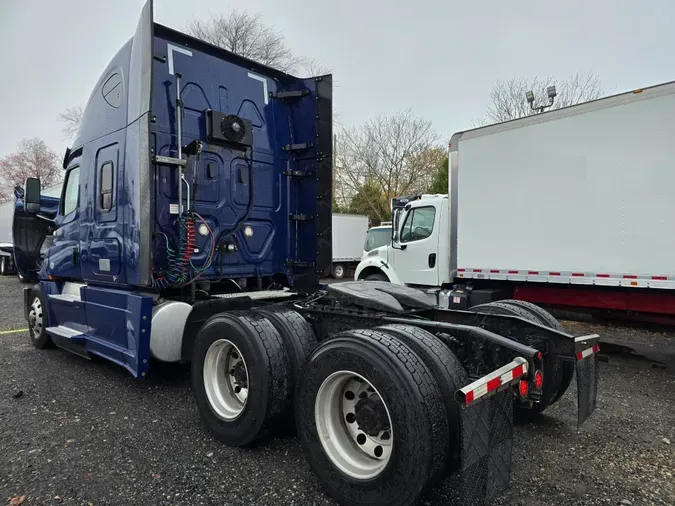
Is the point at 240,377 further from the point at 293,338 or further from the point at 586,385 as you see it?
the point at 586,385

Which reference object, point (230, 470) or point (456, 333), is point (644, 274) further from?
point (230, 470)

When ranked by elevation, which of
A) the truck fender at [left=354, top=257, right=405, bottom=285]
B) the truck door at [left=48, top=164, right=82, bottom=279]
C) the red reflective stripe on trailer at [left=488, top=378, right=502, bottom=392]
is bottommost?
the red reflective stripe on trailer at [left=488, top=378, right=502, bottom=392]

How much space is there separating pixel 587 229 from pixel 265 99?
14.7 ft

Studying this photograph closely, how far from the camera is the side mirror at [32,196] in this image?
18.4ft

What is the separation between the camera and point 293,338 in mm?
3164

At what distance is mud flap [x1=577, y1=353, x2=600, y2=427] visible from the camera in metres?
2.66

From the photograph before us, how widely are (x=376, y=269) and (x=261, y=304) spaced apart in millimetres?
5124

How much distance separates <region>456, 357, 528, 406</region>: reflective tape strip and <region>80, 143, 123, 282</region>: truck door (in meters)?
3.61

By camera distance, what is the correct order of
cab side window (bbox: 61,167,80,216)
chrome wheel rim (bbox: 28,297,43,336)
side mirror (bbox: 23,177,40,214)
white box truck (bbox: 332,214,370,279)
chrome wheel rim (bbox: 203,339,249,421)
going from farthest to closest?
white box truck (bbox: 332,214,370,279) → chrome wheel rim (bbox: 28,297,43,336) → side mirror (bbox: 23,177,40,214) → cab side window (bbox: 61,167,80,216) → chrome wheel rim (bbox: 203,339,249,421)

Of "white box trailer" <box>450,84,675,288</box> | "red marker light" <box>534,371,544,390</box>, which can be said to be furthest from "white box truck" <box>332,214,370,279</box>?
"red marker light" <box>534,371,544,390</box>

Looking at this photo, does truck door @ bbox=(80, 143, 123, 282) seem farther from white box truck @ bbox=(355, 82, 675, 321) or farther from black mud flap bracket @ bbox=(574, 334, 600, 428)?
white box truck @ bbox=(355, 82, 675, 321)

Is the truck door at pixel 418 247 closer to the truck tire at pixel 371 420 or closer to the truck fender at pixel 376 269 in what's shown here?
the truck fender at pixel 376 269

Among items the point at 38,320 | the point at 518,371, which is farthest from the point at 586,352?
the point at 38,320

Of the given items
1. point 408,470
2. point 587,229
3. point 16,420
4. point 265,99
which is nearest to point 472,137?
point 587,229
